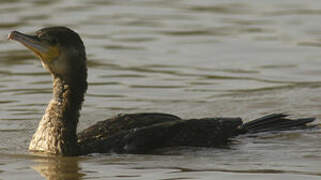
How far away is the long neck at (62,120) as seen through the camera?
36.6 ft

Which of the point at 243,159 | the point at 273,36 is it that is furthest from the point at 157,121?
the point at 273,36

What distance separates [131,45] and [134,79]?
186 centimetres

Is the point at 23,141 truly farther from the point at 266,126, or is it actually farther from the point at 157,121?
the point at 266,126

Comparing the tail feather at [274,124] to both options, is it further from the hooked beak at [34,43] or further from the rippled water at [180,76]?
the hooked beak at [34,43]

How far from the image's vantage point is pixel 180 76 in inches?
598

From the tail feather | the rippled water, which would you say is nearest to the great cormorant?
the rippled water

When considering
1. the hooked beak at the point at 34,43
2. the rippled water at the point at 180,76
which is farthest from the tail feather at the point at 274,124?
the hooked beak at the point at 34,43

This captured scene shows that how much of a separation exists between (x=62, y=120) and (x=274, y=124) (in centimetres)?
232

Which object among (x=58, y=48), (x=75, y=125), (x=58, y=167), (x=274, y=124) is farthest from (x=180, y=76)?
(x=58, y=167)

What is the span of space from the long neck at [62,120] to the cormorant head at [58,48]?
4.3 inches

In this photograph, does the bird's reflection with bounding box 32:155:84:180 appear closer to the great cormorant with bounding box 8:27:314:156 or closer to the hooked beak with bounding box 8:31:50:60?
the great cormorant with bounding box 8:27:314:156

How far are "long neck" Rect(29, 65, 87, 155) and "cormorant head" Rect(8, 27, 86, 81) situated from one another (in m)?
0.11

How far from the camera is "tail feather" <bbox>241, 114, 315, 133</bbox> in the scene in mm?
12070

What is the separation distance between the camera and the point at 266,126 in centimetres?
1211
